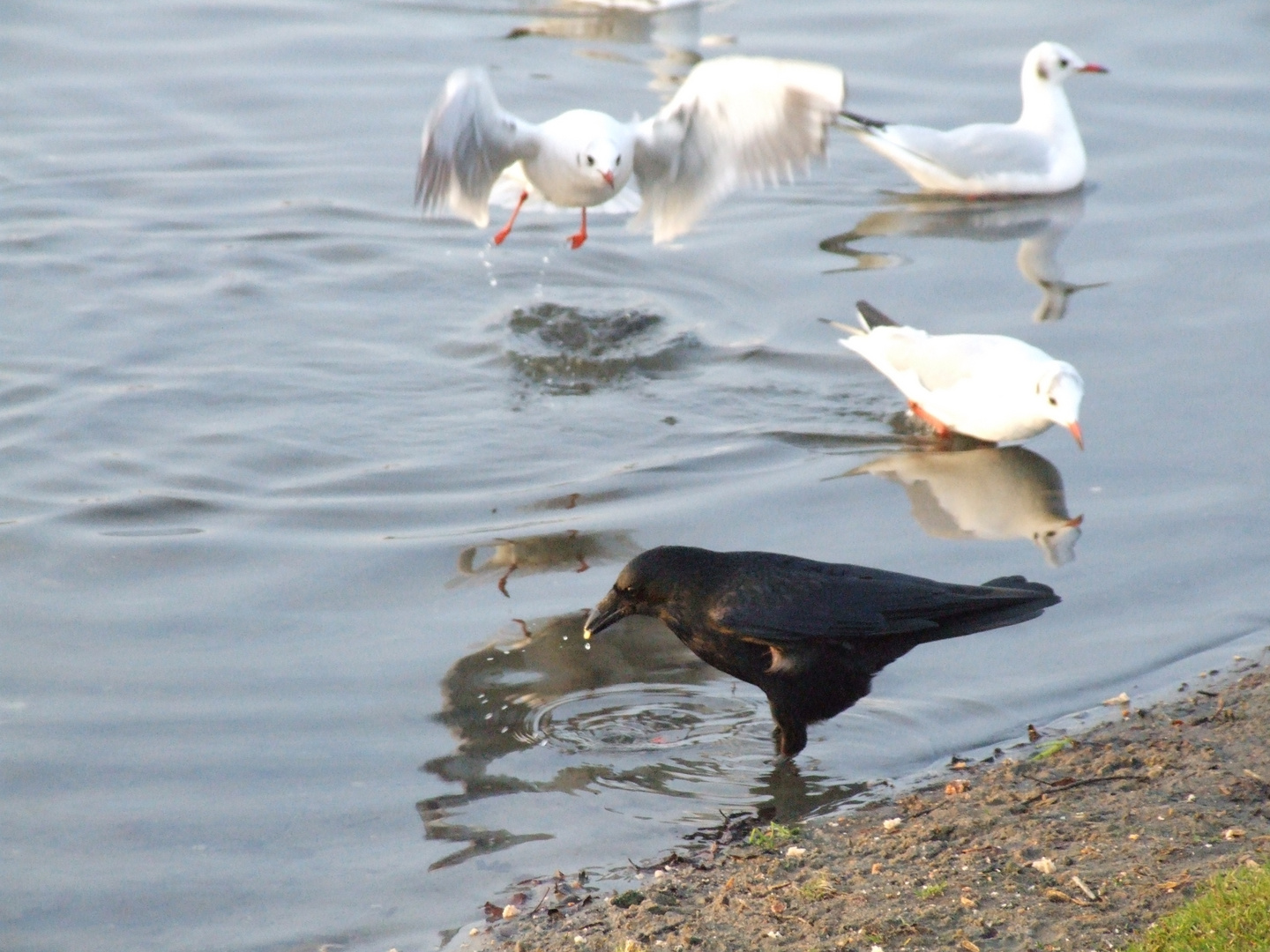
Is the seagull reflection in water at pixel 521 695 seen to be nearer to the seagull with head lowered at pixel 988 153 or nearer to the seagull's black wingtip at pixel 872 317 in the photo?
the seagull's black wingtip at pixel 872 317

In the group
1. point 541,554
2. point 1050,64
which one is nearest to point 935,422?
point 541,554

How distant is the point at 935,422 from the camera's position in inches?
315

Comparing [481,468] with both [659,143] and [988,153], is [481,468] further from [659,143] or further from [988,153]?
[988,153]

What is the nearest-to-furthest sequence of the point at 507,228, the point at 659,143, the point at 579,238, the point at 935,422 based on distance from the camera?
the point at 935,422
the point at 659,143
the point at 579,238
the point at 507,228

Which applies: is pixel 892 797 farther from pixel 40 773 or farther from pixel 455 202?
pixel 455 202

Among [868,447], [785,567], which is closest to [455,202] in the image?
[868,447]

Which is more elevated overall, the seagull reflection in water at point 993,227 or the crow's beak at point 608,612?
the seagull reflection in water at point 993,227

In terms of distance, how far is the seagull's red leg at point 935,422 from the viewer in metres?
7.96

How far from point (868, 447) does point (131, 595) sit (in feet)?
11.7

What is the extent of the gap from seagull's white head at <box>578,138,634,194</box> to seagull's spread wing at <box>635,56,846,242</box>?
11.8 inches

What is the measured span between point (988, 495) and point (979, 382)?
25.7 inches

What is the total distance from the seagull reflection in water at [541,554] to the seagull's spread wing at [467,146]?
2807mm

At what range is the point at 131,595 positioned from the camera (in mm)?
6086

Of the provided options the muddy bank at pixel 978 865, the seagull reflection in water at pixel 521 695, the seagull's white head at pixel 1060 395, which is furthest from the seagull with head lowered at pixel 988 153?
the muddy bank at pixel 978 865
